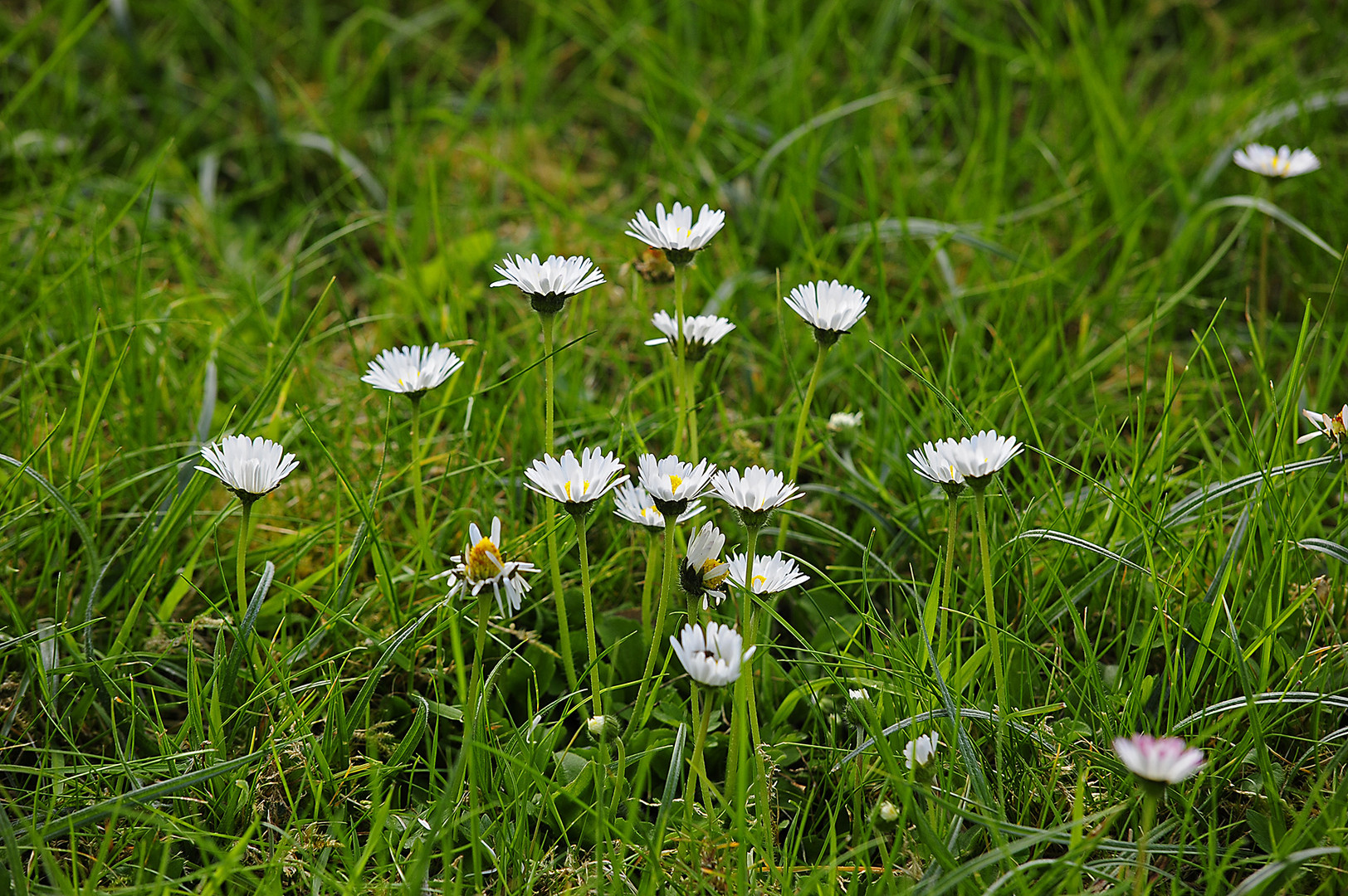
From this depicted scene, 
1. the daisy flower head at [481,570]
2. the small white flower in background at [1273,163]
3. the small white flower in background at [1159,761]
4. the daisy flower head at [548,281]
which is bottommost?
the small white flower in background at [1159,761]

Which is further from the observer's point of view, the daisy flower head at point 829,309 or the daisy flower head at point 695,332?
the daisy flower head at point 695,332

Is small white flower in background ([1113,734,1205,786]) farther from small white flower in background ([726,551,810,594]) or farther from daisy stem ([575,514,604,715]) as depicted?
daisy stem ([575,514,604,715])

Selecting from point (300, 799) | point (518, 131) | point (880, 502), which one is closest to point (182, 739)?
point (300, 799)

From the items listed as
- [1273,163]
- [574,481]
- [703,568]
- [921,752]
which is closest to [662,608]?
[703,568]

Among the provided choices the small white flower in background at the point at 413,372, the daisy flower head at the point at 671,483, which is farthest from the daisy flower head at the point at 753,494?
the small white flower in background at the point at 413,372

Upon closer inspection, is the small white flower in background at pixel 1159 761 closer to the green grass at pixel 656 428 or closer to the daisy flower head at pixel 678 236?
the green grass at pixel 656 428

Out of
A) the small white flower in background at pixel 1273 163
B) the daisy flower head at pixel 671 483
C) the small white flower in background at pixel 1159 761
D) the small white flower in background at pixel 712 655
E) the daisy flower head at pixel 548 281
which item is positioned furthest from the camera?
the small white flower in background at pixel 1273 163
